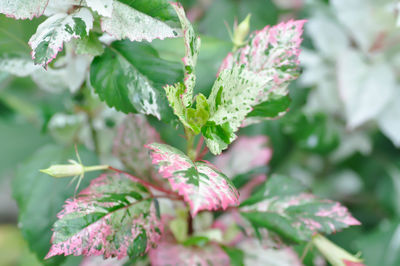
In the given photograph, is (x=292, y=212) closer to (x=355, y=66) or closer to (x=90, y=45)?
(x=90, y=45)

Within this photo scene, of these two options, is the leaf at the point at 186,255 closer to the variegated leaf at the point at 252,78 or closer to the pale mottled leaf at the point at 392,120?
the variegated leaf at the point at 252,78

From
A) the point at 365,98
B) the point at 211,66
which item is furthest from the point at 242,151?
the point at 365,98

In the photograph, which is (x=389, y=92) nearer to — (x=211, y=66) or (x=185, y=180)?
(x=211, y=66)

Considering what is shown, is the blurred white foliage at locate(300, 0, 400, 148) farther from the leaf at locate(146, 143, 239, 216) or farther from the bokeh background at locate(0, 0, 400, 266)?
the leaf at locate(146, 143, 239, 216)

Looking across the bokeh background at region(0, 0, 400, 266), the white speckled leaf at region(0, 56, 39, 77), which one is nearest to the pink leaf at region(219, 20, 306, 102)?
the bokeh background at region(0, 0, 400, 266)

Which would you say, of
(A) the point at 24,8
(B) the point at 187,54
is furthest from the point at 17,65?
(B) the point at 187,54
